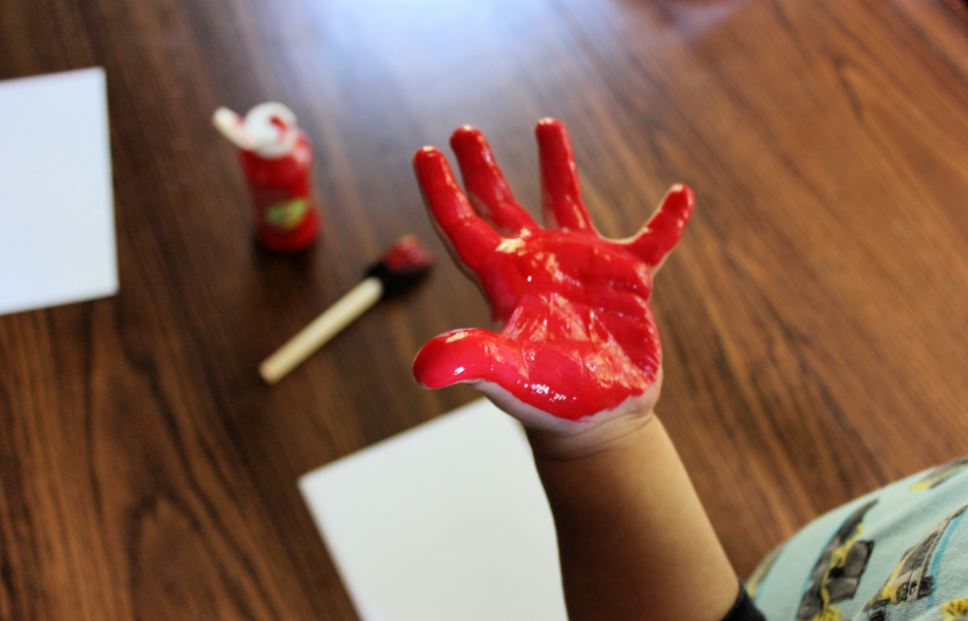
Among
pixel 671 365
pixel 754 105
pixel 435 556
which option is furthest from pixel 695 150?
pixel 435 556

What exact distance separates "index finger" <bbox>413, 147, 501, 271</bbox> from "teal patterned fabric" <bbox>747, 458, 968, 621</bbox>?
0.91ft

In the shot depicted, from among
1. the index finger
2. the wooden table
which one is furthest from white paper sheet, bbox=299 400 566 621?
the index finger

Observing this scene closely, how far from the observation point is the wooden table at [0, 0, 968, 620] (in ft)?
2.00

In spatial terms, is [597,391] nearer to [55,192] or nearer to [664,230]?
[664,230]

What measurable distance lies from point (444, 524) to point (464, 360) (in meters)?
0.30

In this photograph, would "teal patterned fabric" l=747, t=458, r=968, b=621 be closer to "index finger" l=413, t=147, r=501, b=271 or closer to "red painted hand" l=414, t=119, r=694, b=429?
"red painted hand" l=414, t=119, r=694, b=429

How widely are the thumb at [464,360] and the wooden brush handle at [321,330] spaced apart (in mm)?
316

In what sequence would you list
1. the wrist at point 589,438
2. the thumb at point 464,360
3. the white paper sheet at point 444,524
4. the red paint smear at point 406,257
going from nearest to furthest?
the thumb at point 464,360 < the wrist at point 589,438 < the white paper sheet at point 444,524 < the red paint smear at point 406,257

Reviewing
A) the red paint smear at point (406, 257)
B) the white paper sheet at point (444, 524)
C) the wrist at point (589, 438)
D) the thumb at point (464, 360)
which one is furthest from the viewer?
the red paint smear at point (406, 257)

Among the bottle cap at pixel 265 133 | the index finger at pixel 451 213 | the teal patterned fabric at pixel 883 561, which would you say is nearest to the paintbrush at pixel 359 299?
the bottle cap at pixel 265 133

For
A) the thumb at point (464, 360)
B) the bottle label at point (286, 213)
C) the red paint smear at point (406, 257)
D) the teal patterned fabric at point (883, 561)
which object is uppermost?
the bottle label at point (286, 213)

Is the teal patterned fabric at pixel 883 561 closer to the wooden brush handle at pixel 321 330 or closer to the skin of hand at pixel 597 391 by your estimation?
the skin of hand at pixel 597 391

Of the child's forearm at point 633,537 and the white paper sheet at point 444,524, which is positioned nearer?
the child's forearm at point 633,537

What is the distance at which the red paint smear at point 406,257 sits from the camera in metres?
0.71
